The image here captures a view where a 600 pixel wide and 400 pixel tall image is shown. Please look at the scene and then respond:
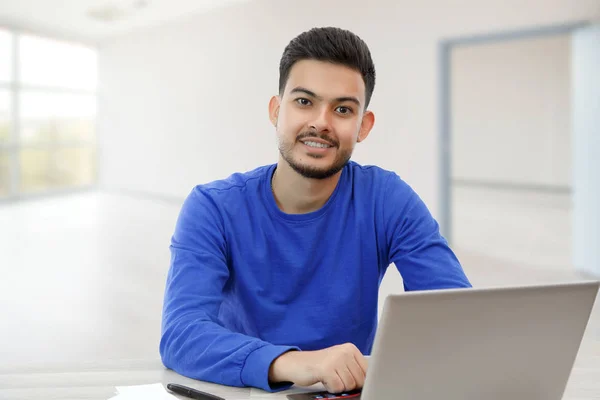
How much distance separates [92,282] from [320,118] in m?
3.73

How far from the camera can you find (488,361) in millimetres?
868

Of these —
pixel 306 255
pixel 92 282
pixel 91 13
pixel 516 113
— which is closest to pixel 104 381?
pixel 306 255

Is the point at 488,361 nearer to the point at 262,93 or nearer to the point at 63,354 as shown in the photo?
the point at 63,354

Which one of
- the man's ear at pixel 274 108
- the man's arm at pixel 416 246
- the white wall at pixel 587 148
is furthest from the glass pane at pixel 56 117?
the man's arm at pixel 416 246

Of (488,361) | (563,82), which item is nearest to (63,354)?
(488,361)

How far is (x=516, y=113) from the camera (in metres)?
10.2

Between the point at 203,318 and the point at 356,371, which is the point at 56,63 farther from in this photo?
the point at 356,371

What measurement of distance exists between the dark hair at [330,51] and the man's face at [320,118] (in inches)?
0.6

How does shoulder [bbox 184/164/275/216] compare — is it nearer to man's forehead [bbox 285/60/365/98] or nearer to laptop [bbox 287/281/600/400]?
man's forehead [bbox 285/60/365/98]

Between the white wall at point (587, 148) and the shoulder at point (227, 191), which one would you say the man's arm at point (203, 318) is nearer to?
the shoulder at point (227, 191)

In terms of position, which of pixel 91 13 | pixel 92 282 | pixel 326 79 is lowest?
pixel 92 282

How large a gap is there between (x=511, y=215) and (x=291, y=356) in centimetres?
740

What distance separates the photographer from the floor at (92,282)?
328cm

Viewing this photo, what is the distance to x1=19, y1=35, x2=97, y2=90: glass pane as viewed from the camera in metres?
9.79
